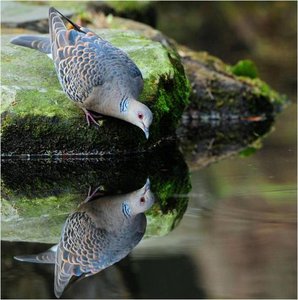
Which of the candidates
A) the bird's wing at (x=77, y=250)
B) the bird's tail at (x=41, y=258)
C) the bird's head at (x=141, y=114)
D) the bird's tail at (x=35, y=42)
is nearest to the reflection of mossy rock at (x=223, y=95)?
the bird's tail at (x=35, y=42)

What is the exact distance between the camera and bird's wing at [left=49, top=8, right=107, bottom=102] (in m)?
7.12

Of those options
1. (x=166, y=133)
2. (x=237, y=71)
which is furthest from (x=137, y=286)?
(x=237, y=71)

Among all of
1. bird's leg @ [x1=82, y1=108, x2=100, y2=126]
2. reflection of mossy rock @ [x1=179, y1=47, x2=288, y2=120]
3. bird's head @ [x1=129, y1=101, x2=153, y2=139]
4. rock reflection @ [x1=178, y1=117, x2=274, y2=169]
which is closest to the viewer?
bird's head @ [x1=129, y1=101, x2=153, y2=139]

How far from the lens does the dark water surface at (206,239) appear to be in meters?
4.40

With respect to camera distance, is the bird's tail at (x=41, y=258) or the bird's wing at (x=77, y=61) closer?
the bird's tail at (x=41, y=258)

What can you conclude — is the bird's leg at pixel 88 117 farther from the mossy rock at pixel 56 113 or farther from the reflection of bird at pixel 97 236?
the reflection of bird at pixel 97 236

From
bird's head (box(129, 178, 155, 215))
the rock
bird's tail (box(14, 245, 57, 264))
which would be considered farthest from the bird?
the rock

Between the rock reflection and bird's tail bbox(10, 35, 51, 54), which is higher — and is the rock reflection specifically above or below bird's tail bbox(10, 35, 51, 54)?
below

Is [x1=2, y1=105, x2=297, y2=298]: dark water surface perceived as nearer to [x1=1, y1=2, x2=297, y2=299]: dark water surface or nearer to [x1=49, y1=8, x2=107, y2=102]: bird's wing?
[x1=1, y1=2, x2=297, y2=299]: dark water surface

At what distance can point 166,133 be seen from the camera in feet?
27.2

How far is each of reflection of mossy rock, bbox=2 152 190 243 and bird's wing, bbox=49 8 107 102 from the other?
0.60m

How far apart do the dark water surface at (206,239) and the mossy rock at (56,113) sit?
1.16 feet

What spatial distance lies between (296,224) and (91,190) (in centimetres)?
159

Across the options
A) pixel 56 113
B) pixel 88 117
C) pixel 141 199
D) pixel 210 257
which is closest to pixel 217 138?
pixel 88 117
